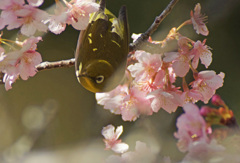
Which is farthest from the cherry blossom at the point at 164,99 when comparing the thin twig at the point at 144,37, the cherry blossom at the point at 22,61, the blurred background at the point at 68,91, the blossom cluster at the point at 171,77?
the blurred background at the point at 68,91

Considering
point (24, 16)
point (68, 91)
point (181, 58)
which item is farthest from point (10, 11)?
point (68, 91)

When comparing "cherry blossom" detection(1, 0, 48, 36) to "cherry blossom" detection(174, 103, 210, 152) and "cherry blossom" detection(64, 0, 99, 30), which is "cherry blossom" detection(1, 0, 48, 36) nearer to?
"cherry blossom" detection(64, 0, 99, 30)

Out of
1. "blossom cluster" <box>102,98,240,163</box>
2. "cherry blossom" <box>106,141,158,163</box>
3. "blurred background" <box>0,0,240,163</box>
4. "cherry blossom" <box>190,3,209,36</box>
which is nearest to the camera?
"blossom cluster" <box>102,98,240,163</box>

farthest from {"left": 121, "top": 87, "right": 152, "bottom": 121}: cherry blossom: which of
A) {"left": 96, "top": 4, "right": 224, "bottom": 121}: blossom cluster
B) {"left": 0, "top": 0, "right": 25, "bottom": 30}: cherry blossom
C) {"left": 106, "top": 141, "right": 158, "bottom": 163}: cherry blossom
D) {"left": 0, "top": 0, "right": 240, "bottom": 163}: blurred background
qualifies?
{"left": 0, "top": 0, "right": 240, "bottom": 163}: blurred background

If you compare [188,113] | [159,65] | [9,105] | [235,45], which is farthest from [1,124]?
[188,113]

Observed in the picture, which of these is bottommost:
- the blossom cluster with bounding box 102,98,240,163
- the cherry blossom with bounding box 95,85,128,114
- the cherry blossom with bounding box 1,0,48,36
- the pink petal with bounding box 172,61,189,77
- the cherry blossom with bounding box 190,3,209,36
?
the cherry blossom with bounding box 95,85,128,114

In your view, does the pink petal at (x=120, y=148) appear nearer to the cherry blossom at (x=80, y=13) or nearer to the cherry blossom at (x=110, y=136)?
the cherry blossom at (x=110, y=136)

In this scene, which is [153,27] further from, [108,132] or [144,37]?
[108,132]
